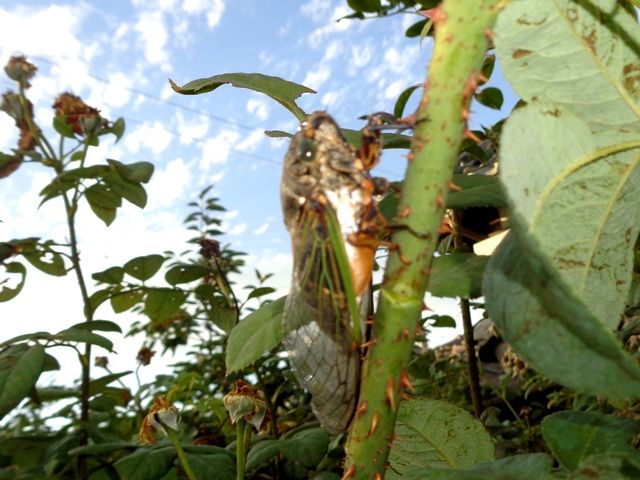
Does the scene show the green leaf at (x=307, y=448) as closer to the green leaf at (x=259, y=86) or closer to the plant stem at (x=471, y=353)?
the plant stem at (x=471, y=353)

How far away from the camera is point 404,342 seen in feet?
1.57

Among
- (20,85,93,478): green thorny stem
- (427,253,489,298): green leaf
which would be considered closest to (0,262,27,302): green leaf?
(20,85,93,478): green thorny stem

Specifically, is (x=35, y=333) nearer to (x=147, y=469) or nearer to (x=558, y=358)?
(x=147, y=469)

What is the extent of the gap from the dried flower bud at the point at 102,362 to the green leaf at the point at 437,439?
2.42m

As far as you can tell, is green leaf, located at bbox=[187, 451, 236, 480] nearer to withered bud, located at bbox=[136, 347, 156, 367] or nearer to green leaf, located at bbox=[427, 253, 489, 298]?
green leaf, located at bbox=[427, 253, 489, 298]

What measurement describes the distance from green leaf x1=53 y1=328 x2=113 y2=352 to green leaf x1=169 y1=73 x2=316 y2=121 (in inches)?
31.5

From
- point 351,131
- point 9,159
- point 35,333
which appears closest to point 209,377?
point 9,159

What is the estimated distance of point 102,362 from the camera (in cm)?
295

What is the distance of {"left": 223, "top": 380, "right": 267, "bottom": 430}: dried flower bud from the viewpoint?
41.8 inches

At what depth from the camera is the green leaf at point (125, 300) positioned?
2.18 meters

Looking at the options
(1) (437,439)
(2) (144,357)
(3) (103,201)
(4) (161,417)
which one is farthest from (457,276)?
(2) (144,357)

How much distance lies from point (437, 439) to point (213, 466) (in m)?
0.62

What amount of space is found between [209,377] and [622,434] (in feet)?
9.83

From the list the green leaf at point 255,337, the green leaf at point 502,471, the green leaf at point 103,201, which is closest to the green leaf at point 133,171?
the green leaf at point 103,201
